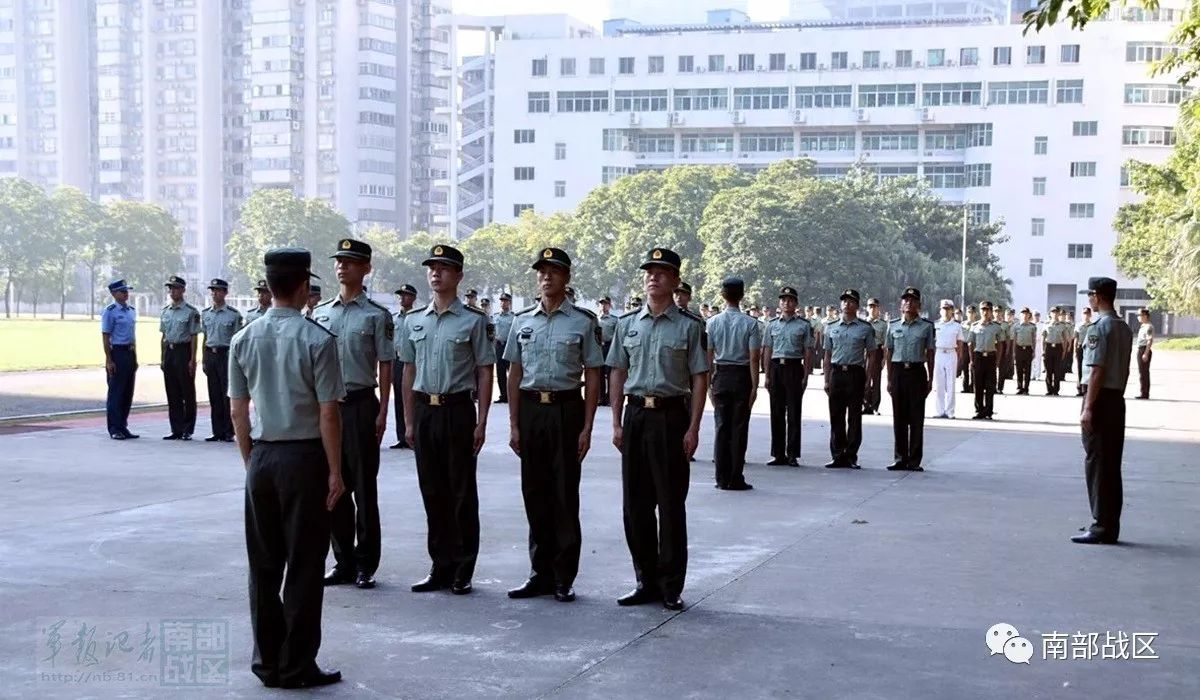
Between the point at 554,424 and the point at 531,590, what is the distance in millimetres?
948

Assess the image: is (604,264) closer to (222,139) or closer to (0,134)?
(222,139)

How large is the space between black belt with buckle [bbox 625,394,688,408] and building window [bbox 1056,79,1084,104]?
78.0 m

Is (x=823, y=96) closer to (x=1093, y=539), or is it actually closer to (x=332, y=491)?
(x=1093, y=539)

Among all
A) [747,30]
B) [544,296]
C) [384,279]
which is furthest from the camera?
[747,30]

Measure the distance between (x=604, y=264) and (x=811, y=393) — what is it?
40.4 m

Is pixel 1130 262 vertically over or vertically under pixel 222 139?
under

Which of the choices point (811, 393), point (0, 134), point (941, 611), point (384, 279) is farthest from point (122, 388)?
point (0, 134)

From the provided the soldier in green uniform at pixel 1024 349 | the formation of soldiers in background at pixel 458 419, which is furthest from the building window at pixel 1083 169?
the formation of soldiers in background at pixel 458 419

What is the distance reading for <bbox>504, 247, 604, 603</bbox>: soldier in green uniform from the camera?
6996 millimetres

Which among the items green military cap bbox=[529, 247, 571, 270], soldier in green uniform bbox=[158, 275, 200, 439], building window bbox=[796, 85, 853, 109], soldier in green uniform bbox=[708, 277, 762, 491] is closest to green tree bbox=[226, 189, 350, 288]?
building window bbox=[796, 85, 853, 109]

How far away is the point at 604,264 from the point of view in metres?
64.1

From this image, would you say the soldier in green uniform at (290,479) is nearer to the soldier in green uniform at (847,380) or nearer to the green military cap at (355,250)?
the green military cap at (355,250)

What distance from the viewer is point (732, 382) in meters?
12.0

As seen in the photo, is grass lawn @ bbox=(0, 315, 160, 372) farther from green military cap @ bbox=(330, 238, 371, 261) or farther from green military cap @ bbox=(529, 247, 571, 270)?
green military cap @ bbox=(529, 247, 571, 270)
